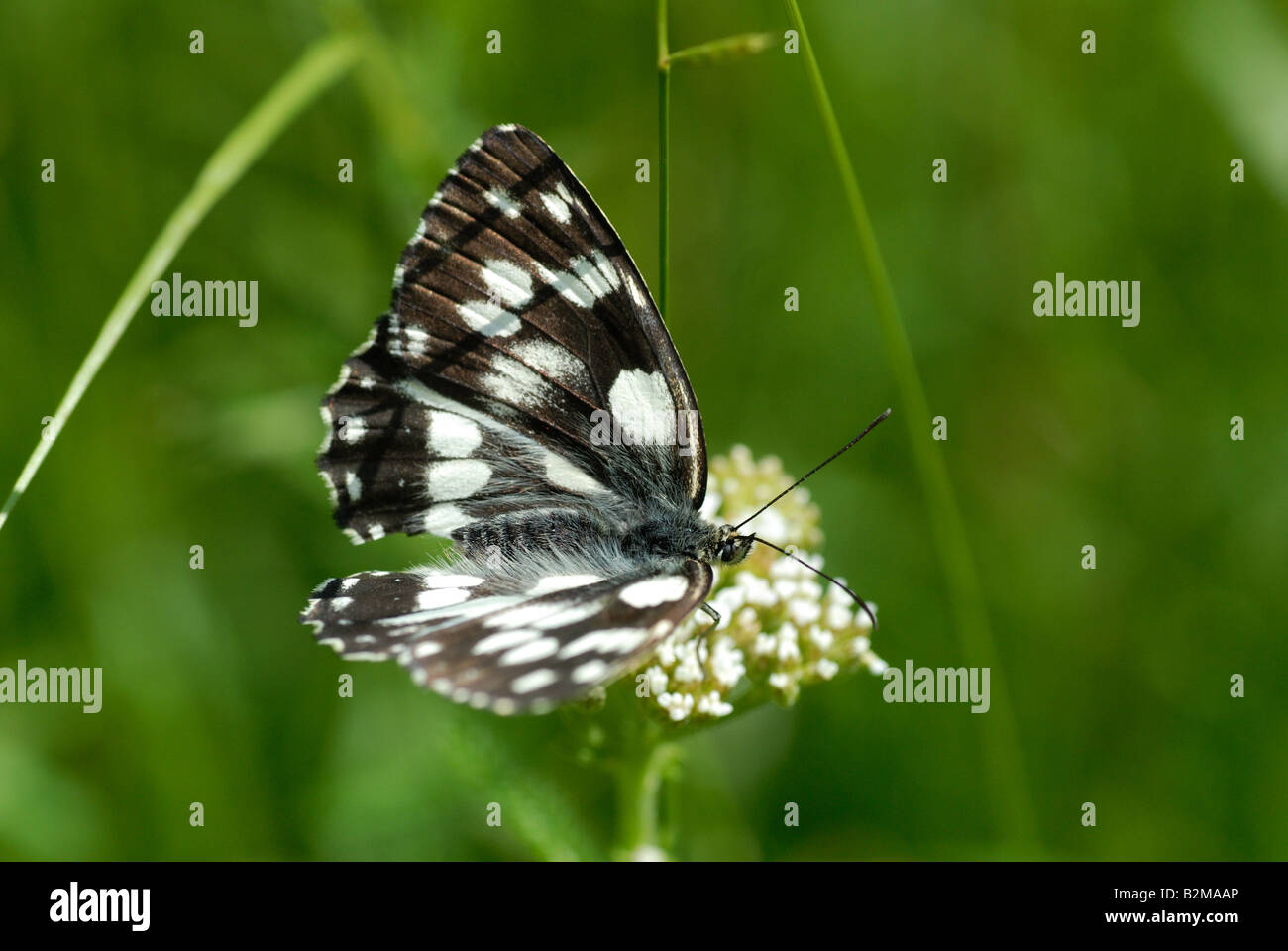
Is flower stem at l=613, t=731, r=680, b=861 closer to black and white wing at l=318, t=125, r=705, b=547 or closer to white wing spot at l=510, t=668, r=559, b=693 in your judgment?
black and white wing at l=318, t=125, r=705, b=547

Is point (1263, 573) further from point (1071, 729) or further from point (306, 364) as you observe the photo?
point (306, 364)

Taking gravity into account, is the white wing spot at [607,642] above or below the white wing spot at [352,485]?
below

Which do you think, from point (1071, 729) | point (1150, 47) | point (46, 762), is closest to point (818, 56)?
point (1150, 47)

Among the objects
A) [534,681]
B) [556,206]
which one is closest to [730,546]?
[534,681]

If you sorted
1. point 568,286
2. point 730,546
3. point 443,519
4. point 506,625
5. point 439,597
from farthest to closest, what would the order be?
point 443,519
point 568,286
point 730,546
point 439,597
point 506,625

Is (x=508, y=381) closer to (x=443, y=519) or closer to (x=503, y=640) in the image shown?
(x=443, y=519)

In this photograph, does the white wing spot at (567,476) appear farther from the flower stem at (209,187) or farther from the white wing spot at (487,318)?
the flower stem at (209,187)

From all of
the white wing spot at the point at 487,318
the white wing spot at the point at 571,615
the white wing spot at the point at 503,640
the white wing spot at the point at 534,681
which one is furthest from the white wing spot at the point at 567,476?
the white wing spot at the point at 534,681
